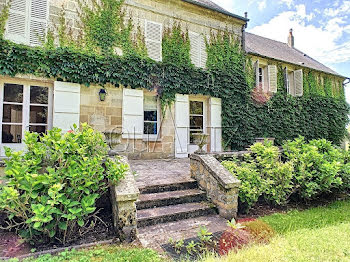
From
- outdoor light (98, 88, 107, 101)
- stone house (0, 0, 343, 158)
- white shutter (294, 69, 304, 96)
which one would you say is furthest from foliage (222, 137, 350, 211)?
white shutter (294, 69, 304, 96)

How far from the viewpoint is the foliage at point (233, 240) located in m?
2.46

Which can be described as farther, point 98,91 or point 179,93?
point 179,93

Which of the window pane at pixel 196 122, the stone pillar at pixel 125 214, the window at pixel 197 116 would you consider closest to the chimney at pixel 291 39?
the window at pixel 197 116

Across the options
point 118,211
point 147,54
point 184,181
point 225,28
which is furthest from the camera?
point 225,28

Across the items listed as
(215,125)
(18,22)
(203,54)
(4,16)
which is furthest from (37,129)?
(203,54)

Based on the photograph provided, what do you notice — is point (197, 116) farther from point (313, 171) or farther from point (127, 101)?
point (313, 171)

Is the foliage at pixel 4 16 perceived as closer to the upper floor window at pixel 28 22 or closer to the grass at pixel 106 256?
the upper floor window at pixel 28 22

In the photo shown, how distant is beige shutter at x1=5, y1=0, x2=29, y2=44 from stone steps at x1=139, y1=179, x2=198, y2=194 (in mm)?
4943

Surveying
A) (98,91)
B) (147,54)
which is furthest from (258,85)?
(98,91)

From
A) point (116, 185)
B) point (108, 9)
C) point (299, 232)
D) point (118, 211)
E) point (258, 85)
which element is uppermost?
point (108, 9)

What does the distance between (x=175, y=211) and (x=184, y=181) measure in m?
0.81

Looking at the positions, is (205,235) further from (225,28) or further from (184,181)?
(225,28)

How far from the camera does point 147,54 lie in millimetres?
6586

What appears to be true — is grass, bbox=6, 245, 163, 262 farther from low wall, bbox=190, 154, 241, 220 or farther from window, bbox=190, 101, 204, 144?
window, bbox=190, 101, 204, 144
